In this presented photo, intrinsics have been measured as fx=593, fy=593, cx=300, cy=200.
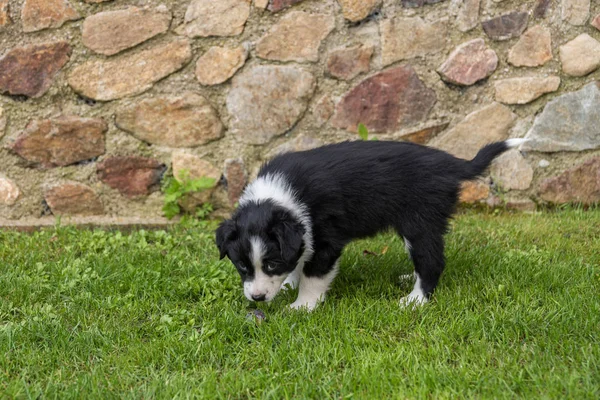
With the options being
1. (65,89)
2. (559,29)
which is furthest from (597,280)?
(65,89)

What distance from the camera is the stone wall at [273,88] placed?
4145 millimetres

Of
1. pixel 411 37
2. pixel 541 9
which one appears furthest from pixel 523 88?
pixel 411 37

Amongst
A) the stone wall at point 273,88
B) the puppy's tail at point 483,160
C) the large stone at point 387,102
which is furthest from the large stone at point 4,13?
the puppy's tail at point 483,160

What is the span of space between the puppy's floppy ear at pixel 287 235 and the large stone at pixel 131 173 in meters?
1.92

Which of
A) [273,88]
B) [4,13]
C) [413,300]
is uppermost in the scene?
[4,13]

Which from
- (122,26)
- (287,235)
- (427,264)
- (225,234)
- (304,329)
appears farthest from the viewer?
(122,26)

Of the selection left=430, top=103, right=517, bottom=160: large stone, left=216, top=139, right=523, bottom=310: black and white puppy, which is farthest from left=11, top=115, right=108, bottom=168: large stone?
left=430, top=103, right=517, bottom=160: large stone

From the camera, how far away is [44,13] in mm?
4133

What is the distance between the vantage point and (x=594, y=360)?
2.11 m

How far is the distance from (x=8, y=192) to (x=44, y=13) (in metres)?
1.30

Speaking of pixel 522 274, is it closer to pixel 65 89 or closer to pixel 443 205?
pixel 443 205

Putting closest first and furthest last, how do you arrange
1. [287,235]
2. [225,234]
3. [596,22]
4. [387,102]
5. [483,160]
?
[287,235] < [225,234] < [483,160] < [596,22] < [387,102]

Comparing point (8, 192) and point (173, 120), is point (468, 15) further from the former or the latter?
point (8, 192)

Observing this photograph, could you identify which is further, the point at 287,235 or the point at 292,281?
the point at 292,281
